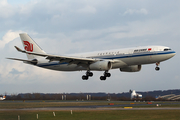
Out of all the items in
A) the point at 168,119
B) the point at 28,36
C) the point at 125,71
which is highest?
the point at 28,36

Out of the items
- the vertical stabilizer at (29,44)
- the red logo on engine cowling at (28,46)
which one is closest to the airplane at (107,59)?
the vertical stabilizer at (29,44)

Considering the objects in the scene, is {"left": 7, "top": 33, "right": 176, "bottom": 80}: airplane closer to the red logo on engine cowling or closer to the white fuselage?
the white fuselage

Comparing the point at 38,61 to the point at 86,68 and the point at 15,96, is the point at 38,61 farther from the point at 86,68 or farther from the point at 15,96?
the point at 15,96

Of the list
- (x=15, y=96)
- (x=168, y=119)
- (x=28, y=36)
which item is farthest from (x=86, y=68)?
(x=15, y=96)

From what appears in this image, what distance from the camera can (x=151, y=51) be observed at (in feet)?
157

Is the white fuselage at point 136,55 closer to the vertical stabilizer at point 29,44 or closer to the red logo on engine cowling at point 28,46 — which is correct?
the vertical stabilizer at point 29,44

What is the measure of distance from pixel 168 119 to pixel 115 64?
20494 mm

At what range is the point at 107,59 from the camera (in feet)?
170

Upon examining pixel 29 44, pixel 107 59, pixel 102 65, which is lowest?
pixel 102 65

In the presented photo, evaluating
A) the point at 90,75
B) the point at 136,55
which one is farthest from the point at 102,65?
the point at 90,75

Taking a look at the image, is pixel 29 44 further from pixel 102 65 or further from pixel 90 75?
pixel 102 65

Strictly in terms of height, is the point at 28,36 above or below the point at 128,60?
above

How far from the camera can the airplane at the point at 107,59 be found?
4781 centimetres

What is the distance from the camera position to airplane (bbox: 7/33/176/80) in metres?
A: 47.8
